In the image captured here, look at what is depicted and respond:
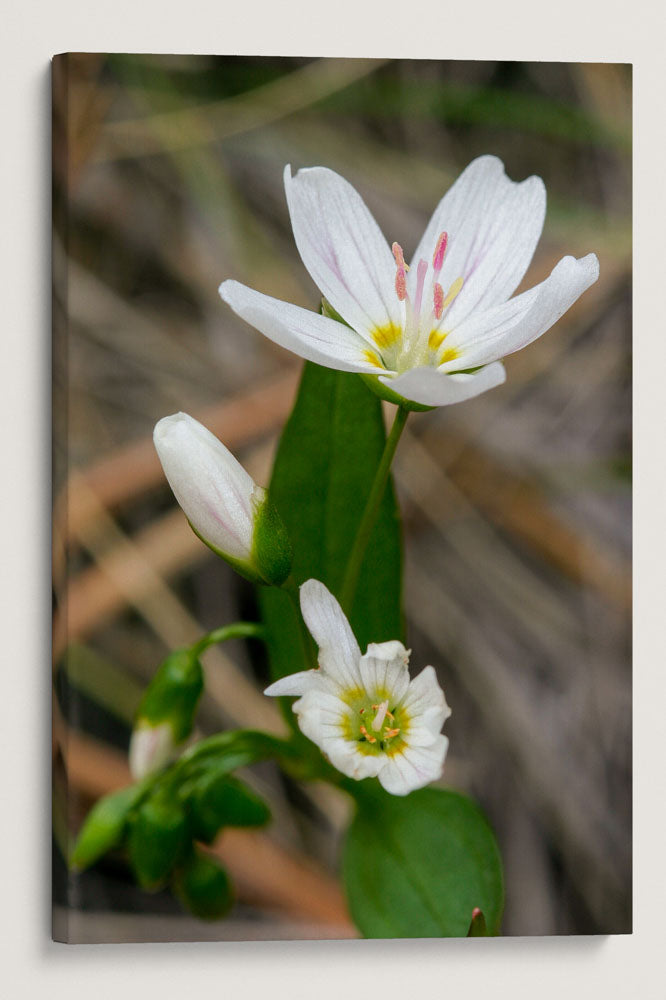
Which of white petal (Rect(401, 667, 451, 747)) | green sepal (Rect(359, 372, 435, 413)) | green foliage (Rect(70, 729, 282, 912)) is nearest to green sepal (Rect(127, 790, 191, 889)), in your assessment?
green foliage (Rect(70, 729, 282, 912))

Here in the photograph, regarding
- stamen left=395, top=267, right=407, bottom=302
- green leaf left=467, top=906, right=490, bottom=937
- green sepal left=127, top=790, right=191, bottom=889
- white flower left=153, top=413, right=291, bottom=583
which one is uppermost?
stamen left=395, top=267, right=407, bottom=302

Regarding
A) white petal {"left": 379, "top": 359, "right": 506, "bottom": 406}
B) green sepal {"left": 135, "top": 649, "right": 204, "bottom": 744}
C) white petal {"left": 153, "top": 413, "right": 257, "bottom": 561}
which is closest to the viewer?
white petal {"left": 379, "top": 359, "right": 506, "bottom": 406}

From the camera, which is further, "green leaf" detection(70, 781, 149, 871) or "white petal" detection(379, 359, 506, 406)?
"green leaf" detection(70, 781, 149, 871)

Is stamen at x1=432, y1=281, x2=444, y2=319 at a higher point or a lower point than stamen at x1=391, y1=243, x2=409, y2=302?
lower

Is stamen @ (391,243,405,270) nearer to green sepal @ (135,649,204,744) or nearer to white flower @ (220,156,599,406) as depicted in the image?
white flower @ (220,156,599,406)

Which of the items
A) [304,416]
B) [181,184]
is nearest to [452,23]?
[181,184]

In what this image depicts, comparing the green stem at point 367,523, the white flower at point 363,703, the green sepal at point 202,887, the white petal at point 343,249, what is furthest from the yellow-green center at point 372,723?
the white petal at point 343,249

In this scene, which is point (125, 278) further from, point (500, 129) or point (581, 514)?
point (581, 514)
